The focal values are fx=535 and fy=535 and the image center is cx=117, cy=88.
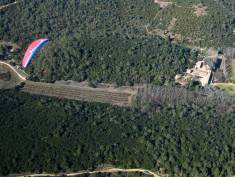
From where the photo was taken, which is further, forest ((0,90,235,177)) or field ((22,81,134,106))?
field ((22,81,134,106))

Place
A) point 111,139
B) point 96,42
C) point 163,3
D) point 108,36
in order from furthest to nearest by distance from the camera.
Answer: point 163,3 < point 108,36 < point 96,42 < point 111,139

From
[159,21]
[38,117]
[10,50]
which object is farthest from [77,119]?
[159,21]

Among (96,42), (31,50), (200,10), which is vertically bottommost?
(31,50)

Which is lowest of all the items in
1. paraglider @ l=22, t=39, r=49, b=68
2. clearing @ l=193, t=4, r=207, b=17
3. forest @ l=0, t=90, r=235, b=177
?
forest @ l=0, t=90, r=235, b=177

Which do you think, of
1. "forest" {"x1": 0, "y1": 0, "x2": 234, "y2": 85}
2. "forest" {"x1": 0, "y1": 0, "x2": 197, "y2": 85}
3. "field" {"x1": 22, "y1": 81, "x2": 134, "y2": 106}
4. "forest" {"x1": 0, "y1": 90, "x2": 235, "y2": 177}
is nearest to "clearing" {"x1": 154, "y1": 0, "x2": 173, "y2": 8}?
"forest" {"x1": 0, "y1": 0, "x2": 234, "y2": 85}

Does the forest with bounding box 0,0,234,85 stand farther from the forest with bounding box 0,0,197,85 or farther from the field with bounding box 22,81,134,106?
the field with bounding box 22,81,134,106

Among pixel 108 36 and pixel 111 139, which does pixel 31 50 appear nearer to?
pixel 108 36

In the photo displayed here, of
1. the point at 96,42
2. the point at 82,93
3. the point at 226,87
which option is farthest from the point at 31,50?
the point at 226,87
